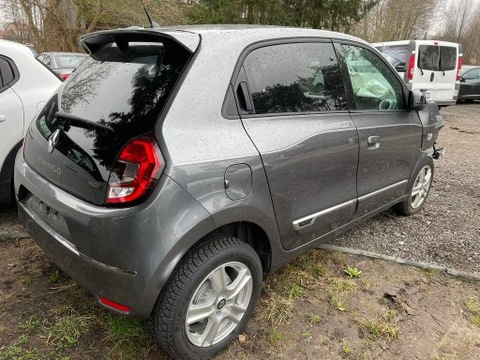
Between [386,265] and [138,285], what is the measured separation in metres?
2.09

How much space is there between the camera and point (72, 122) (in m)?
2.09

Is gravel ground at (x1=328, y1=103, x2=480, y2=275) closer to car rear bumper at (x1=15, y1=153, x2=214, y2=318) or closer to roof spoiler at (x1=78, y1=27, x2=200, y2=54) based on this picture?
car rear bumper at (x1=15, y1=153, x2=214, y2=318)

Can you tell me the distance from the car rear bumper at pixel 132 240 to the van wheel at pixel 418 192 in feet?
8.62

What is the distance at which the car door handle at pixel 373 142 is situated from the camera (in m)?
2.88

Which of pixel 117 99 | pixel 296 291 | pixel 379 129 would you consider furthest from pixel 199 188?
pixel 379 129

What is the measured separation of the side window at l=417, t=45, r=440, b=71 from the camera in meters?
9.97

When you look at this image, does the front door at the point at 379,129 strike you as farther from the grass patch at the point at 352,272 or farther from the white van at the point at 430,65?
the white van at the point at 430,65

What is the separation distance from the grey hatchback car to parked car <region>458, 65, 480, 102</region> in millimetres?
15189

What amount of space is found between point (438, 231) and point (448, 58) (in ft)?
27.7

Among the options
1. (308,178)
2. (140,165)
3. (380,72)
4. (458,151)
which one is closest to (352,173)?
(308,178)

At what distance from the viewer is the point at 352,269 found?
3029mm

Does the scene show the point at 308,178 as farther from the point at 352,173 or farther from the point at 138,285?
the point at 138,285

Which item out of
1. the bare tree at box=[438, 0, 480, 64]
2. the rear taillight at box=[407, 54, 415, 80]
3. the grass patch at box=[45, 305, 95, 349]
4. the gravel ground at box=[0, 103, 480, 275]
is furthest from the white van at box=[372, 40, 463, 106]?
the bare tree at box=[438, 0, 480, 64]

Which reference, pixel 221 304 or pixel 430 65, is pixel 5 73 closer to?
pixel 221 304
